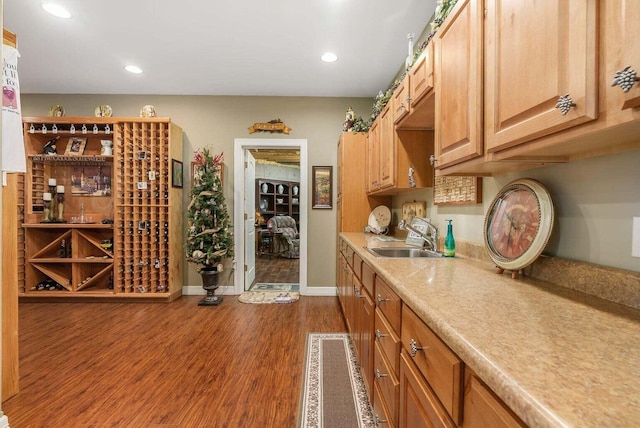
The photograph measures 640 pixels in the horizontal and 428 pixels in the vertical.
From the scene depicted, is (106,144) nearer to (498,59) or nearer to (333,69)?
(333,69)

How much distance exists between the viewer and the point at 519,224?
1242 mm

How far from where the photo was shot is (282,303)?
3748 millimetres

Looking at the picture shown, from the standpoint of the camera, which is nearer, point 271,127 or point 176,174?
point 176,174

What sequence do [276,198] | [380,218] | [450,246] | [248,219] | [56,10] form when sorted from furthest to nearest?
[276,198]
[248,219]
[380,218]
[56,10]
[450,246]

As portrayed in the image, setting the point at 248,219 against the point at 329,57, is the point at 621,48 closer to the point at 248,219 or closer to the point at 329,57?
the point at 329,57

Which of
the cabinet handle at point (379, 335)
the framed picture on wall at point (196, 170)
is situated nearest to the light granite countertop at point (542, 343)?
the cabinet handle at point (379, 335)

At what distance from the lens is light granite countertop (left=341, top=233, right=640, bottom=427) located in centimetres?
44

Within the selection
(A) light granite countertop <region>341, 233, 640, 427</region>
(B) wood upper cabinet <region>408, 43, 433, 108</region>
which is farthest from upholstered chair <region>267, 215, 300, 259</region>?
(A) light granite countertop <region>341, 233, 640, 427</region>

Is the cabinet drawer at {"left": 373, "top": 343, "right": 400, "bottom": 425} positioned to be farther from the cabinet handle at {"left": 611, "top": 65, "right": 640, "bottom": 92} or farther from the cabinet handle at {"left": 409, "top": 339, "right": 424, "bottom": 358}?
the cabinet handle at {"left": 611, "top": 65, "right": 640, "bottom": 92}

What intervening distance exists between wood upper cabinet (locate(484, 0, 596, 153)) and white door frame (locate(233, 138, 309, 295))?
320 cm

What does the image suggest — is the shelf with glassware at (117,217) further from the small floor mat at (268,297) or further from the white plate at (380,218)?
the white plate at (380,218)

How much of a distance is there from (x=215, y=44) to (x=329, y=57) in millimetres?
1145

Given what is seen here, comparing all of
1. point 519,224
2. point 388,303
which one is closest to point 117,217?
point 388,303

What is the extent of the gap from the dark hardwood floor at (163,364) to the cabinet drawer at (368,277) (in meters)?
0.84
